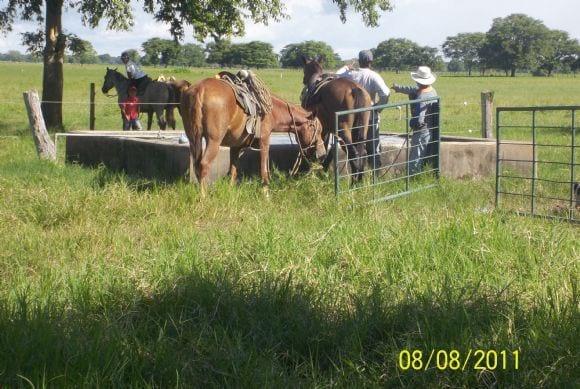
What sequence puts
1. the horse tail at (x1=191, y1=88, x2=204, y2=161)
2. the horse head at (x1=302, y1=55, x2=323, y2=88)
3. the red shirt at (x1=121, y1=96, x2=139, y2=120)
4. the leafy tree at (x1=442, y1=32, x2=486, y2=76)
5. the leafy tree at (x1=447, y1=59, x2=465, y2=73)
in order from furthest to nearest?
1. the leafy tree at (x1=447, y1=59, x2=465, y2=73)
2. the leafy tree at (x1=442, y1=32, x2=486, y2=76)
3. the red shirt at (x1=121, y1=96, x2=139, y2=120)
4. the horse head at (x1=302, y1=55, x2=323, y2=88)
5. the horse tail at (x1=191, y1=88, x2=204, y2=161)

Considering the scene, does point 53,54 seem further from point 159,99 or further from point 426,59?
point 426,59

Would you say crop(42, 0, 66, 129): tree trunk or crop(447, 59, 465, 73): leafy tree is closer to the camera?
crop(42, 0, 66, 129): tree trunk

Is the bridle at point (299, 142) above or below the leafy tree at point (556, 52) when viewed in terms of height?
below

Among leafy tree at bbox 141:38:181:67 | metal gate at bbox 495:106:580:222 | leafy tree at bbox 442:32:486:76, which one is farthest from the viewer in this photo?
leafy tree at bbox 442:32:486:76

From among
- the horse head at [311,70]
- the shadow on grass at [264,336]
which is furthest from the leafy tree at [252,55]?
the shadow on grass at [264,336]

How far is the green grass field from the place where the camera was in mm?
3498

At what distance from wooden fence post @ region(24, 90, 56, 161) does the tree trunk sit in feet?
28.6

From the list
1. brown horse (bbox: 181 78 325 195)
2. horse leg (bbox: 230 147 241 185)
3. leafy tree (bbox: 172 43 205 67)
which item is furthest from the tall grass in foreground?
leafy tree (bbox: 172 43 205 67)

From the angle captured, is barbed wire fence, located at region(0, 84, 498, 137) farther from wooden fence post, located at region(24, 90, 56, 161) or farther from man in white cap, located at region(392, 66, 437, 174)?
man in white cap, located at region(392, 66, 437, 174)

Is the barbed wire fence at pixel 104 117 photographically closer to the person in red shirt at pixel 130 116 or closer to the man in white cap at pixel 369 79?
the person in red shirt at pixel 130 116

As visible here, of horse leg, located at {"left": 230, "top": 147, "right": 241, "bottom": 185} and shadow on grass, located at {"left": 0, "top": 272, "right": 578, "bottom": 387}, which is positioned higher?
horse leg, located at {"left": 230, "top": 147, "right": 241, "bottom": 185}
